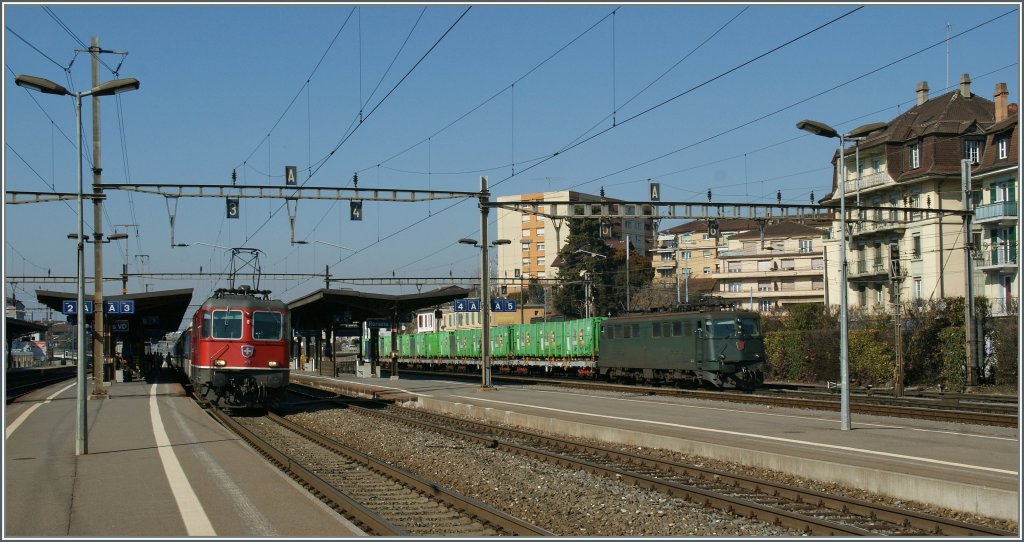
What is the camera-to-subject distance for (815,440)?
17.3 metres

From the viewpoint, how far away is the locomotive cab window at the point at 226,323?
25359mm

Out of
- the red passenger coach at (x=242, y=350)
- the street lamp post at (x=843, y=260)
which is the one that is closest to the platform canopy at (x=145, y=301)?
the red passenger coach at (x=242, y=350)

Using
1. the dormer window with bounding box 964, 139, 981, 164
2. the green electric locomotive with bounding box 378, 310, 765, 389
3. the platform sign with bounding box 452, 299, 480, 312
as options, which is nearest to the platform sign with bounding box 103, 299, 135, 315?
the green electric locomotive with bounding box 378, 310, 765, 389

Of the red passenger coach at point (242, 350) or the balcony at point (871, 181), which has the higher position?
the balcony at point (871, 181)

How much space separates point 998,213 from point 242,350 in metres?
37.2

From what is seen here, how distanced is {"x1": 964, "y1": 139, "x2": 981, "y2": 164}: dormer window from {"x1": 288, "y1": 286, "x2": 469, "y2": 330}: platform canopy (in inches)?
1077

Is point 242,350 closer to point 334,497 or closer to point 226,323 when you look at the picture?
point 226,323

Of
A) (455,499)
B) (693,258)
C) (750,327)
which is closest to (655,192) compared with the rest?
(750,327)

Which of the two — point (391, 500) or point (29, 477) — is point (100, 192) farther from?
point (391, 500)

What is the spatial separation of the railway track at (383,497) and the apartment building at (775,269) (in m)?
71.1

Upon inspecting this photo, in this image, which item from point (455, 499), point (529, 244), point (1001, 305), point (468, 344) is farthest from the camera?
point (529, 244)

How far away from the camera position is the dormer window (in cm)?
5012

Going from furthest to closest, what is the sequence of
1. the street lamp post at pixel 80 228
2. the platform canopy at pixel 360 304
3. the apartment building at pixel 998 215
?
the apartment building at pixel 998 215
the platform canopy at pixel 360 304
the street lamp post at pixel 80 228

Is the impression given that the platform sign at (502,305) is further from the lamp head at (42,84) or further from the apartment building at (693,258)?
the lamp head at (42,84)
